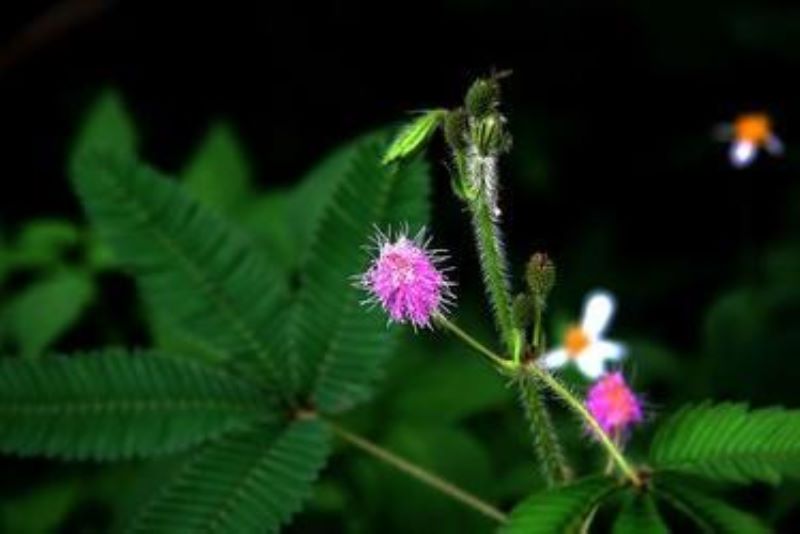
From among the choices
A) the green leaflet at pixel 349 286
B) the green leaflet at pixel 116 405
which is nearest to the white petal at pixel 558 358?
the green leaflet at pixel 349 286

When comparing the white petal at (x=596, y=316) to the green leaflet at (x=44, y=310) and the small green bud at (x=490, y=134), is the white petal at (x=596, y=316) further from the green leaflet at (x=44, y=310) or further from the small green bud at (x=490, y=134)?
the small green bud at (x=490, y=134)

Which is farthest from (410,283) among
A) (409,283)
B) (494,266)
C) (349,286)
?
(349,286)

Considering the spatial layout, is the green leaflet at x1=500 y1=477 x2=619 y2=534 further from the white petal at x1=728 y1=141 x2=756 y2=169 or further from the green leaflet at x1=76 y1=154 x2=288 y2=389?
the white petal at x1=728 y1=141 x2=756 y2=169

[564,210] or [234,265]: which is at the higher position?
[564,210]

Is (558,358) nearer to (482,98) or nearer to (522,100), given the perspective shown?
(482,98)

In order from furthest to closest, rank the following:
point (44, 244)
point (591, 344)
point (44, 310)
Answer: point (44, 244), point (44, 310), point (591, 344)

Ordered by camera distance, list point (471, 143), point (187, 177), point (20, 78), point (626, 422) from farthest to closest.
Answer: point (20, 78) → point (187, 177) → point (626, 422) → point (471, 143)

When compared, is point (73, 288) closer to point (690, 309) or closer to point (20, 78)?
point (20, 78)

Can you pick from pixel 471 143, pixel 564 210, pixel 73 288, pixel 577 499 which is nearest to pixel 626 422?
pixel 577 499

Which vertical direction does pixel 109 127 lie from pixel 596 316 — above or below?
above
